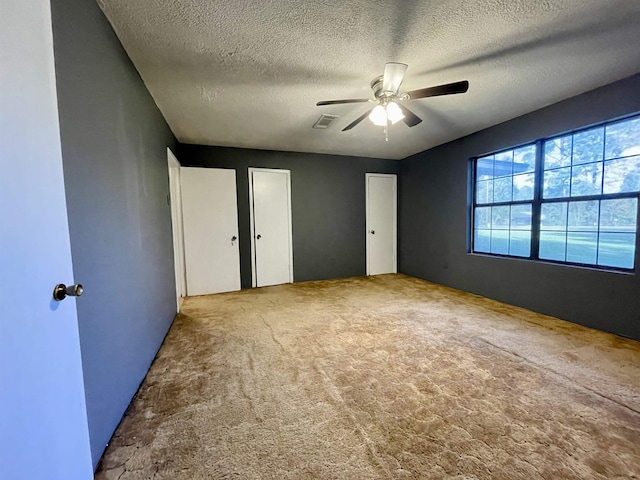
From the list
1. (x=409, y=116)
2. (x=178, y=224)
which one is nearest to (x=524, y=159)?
(x=409, y=116)

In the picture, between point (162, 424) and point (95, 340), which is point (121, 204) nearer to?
point (95, 340)

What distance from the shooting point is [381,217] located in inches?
220

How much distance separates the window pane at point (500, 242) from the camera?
12.3 ft

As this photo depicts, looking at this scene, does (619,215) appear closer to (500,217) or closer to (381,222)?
(500,217)

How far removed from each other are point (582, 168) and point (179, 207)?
200 inches

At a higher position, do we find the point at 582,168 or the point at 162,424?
the point at 582,168

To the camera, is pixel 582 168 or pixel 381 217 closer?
pixel 582 168

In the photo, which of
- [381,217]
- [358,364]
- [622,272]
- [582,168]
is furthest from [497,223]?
[358,364]

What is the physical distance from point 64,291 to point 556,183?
4.37m

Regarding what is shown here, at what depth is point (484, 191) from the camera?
13.2 ft

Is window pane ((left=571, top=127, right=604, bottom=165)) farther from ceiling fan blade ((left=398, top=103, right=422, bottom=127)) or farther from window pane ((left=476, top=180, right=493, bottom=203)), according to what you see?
ceiling fan blade ((left=398, top=103, right=422, bottom=127))

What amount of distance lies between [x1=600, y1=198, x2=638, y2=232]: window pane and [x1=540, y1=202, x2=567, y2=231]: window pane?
0.34 meters

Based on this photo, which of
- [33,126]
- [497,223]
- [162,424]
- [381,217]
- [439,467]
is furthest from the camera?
[381,217]

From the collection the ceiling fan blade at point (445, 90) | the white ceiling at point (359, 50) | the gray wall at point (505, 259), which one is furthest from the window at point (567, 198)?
the ceiling fan blade at point (445, 90)
